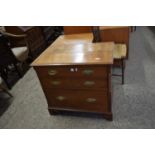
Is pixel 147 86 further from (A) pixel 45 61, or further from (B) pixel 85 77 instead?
(A) pixel 45 61

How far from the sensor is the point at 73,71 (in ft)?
4.58

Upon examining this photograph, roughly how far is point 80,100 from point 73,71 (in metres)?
0.37

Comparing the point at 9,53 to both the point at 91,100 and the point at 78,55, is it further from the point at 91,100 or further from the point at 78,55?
the point at 91,100

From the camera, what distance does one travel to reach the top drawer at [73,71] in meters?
1.33

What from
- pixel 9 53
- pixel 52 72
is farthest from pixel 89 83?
pixel 9 53

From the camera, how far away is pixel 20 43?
3043mm

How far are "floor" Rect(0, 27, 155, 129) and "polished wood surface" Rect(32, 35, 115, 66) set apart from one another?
0.72 metres

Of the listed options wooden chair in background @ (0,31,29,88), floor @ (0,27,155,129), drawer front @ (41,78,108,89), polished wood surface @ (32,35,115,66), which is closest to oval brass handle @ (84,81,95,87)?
drawer front @ (41,78,108,89)

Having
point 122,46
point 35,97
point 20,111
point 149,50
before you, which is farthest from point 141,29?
point 20,111

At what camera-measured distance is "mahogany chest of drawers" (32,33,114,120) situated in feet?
4.43

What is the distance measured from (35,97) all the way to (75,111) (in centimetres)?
77

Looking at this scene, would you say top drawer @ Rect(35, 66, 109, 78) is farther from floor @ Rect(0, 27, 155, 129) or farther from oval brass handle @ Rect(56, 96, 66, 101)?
floor @ Rect(0, 27, 155, 129)

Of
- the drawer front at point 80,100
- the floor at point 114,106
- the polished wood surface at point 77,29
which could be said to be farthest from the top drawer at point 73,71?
the polished wood surface at point 77,29

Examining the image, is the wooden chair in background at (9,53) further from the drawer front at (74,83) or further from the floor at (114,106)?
the drawer front at (74,83)
